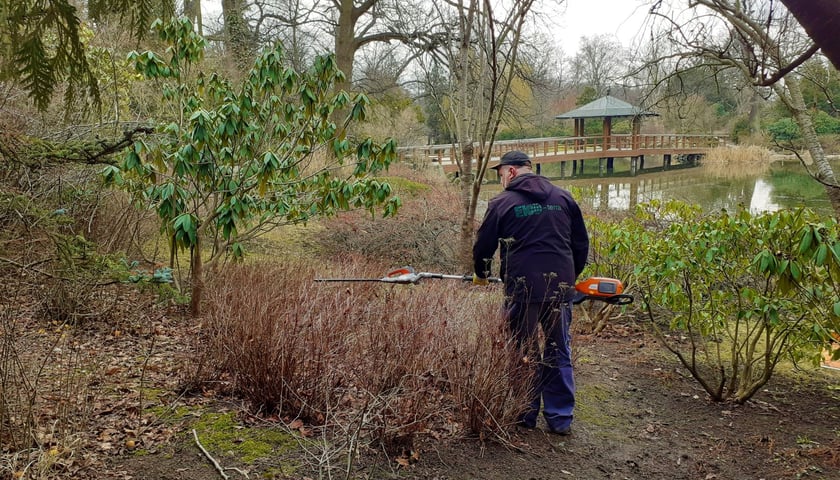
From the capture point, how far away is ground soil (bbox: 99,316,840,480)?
9.23 ft

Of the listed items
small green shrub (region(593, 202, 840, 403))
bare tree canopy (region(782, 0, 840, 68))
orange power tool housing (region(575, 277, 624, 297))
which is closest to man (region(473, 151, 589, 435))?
orange power tool housing (region(575, 277, 624, 297))

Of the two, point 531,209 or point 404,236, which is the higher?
point 531,209

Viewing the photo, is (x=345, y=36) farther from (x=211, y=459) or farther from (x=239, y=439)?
(x=211, y=459)

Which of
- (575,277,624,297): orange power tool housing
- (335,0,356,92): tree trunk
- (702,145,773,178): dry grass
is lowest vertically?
(575,277,624,297): orange power tool housing

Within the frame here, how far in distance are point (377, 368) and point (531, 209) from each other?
1.26 meters

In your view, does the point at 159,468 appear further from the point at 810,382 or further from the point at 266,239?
the point at 266,239

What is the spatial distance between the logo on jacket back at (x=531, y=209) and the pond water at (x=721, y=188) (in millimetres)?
10166

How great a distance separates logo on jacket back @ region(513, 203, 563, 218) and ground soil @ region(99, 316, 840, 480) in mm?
1256

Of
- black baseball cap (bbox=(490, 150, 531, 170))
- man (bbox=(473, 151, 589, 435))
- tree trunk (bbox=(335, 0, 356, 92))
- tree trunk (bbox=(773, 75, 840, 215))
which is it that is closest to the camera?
man (bbox=(473, 151, 589, 435))

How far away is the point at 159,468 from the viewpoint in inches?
103

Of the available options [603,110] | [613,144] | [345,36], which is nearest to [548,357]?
[345,36]

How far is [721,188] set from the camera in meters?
20.6

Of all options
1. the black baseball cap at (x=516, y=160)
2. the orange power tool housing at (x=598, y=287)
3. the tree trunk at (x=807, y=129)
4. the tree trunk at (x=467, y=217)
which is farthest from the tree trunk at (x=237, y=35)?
the orange power tool housing at (x=598, y=287)

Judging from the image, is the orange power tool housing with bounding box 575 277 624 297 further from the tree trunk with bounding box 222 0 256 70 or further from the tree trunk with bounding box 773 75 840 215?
the tree trunk with bounding box 222 0 256 70
